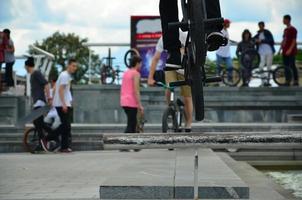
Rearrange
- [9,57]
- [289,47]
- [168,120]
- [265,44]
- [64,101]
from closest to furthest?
[168,120] < [64,101] < [289,47] < [9,57] < [265,44]

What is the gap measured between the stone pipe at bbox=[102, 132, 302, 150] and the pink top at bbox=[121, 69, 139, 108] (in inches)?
302

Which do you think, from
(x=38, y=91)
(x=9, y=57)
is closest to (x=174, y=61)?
(x=38, y=91)

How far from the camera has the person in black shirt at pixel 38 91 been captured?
1330cm

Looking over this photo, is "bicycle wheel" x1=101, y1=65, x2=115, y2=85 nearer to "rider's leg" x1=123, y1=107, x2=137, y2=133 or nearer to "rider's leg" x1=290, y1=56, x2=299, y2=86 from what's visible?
"rider's leg" x1=290, y1=56, x2=299, y2=86

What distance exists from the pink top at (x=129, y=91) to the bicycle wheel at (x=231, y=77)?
8148 millimetres

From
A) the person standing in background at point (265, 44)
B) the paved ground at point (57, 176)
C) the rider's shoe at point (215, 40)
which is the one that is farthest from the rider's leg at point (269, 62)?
the rider's shoe at point (215, 40)

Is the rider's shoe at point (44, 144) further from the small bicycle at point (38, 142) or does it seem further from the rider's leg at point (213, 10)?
the rider's leg at point (213, 10)

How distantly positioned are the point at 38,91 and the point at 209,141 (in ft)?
30.2

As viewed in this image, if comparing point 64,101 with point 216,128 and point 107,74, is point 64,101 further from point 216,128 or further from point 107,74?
point 107,74

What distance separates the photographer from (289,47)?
1900 cm

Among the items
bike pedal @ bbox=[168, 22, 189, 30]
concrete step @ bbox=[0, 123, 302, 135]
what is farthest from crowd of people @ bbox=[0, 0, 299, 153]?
concrete step @ bbox=[0, 123, 302, 135]

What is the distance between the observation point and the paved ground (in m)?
6.46

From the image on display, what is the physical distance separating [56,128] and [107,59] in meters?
8.35

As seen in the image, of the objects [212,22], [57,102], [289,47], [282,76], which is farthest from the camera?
[282,76]
